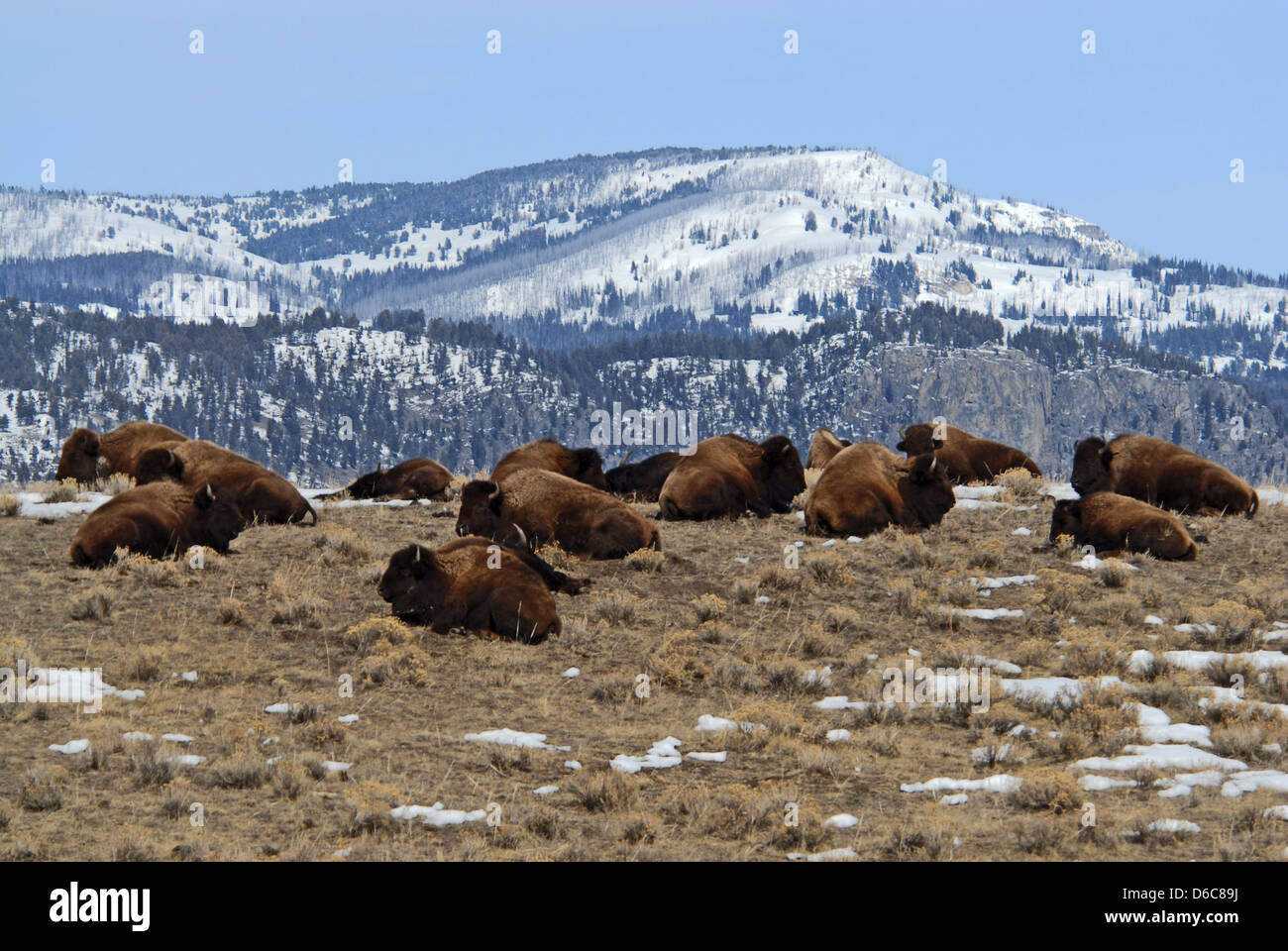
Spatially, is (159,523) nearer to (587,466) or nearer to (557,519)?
(557,519)

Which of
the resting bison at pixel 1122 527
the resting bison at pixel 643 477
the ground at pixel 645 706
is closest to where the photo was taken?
the ground at pixel 645 706

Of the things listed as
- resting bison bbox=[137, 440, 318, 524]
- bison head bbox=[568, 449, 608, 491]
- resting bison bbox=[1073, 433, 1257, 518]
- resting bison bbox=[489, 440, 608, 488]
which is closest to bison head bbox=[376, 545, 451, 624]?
resting bison bbox=[137, 440, 318, 524]

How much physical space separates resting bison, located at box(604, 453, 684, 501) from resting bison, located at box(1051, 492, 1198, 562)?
650cm

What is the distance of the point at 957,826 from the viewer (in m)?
8.77

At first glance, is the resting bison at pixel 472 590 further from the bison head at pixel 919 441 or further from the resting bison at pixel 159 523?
the bison head at pixel 919 441

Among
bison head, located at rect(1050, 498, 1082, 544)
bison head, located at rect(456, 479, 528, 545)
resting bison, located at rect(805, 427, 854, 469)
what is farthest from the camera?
resting bison, located at rect(805, 427, 854, 469)

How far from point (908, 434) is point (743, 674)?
1204 cm

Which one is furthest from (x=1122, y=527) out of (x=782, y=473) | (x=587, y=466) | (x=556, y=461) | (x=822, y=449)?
(x=822, y=449)

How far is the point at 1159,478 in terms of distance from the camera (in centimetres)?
1992

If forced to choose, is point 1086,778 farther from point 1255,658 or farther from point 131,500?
point 131,500

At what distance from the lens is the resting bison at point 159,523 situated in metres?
15.5

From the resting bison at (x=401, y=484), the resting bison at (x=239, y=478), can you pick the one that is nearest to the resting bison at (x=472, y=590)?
the resting bison at (x=239, y=478)

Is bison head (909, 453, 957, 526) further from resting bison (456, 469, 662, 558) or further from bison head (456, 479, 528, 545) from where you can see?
bison head (456, 479, 528, 545)

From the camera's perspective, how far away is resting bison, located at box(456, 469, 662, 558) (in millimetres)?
16453
